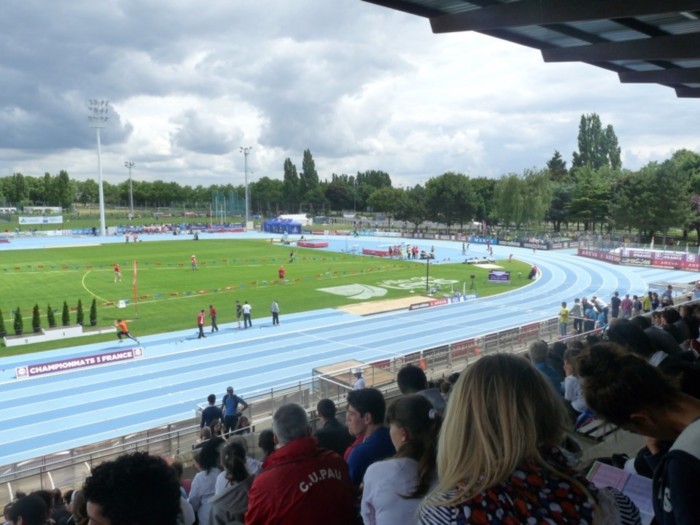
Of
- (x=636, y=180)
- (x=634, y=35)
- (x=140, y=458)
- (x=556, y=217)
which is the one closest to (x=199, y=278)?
(x=634, y=35)

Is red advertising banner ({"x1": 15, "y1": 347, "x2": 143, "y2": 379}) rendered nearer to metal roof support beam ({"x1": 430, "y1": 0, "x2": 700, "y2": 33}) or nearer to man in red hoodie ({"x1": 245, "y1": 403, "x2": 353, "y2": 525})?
metal roof support beam ({"x1": 430, "y1": 0, "x2": 700, "y2": 33})

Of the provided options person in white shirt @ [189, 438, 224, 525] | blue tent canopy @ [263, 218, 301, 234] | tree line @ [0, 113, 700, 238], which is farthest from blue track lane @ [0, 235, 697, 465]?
blue tent canopy @ [263, 218, 301, 234]

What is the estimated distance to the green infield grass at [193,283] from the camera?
Result: 88.5 ft

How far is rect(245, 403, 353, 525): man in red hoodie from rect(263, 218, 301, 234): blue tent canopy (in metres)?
76.2

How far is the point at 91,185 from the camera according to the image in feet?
498

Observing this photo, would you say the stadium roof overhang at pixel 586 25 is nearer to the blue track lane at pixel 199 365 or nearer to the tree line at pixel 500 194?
the blue track lane at pixel 199 365

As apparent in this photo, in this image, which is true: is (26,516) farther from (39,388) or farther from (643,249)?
(643,249)

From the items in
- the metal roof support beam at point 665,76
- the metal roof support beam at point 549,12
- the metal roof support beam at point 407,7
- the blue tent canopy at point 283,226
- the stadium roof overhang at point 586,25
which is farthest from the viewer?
the blue tent canopy at point 283,226

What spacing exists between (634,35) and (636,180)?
192 ft

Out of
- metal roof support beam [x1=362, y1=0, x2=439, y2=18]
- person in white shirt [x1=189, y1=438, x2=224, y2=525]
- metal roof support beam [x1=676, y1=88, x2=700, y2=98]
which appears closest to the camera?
person in white shirt [x1=189, y1=438, x2=224, y2=525]

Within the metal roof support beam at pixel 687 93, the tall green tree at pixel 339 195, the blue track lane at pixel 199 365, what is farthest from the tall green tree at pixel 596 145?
the metal roof support beam at pixel 687 93

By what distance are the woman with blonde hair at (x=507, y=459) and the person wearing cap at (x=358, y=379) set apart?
29.8ft

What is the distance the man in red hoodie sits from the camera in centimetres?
289

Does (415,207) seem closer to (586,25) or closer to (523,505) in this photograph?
(586,25)
